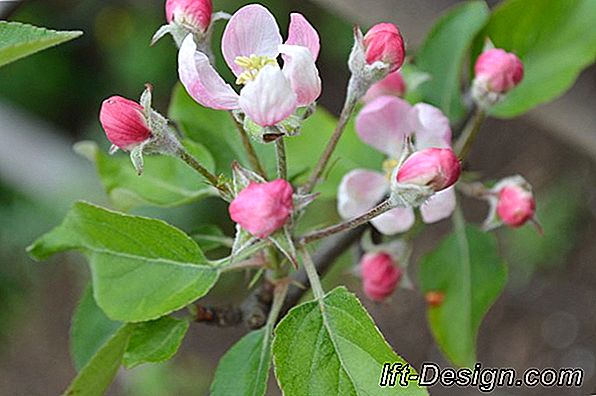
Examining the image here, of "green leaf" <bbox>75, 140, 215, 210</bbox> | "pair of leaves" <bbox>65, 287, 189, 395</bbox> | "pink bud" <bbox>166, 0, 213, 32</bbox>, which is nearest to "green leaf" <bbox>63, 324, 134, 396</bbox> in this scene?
"pair of leaves" <bbox>65, 287, 189, 395</bbox>

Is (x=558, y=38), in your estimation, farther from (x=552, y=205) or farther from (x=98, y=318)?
(x=552, y=205)

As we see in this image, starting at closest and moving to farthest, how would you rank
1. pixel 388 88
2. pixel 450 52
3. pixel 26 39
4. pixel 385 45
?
pixel 26 39
pixel 385 45
pixel 388 88
pixel 450 52

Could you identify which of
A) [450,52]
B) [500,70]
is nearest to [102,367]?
[500,70]

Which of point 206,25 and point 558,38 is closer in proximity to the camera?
point 206,25

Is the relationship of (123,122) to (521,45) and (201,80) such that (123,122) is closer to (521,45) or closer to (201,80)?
(201,80)

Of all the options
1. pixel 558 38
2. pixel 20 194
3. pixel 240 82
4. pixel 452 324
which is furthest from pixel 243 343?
pixel 20 194

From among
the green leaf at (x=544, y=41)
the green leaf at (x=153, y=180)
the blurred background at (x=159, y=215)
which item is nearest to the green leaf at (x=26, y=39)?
the green leaf at (x=153, y=180)

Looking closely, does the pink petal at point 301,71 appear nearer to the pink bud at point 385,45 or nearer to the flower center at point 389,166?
the pink bud at point 385,45
